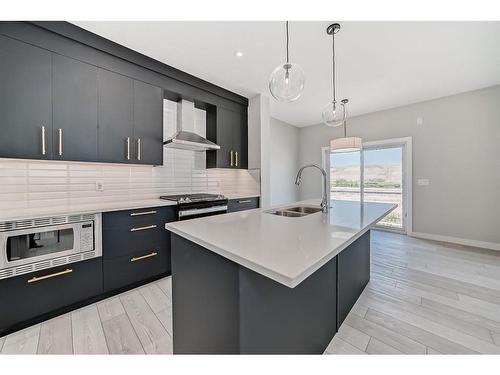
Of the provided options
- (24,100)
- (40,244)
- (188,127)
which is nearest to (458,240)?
(188,127)

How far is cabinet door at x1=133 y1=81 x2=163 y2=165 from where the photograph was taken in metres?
2.41

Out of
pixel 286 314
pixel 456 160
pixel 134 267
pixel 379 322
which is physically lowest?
pixel 379 322

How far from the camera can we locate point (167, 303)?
73.8 inches

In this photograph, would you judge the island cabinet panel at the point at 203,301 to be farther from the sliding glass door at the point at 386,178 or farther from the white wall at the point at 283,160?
the sliding glass door at the point at 386,178

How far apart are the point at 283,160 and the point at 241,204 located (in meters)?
2.29

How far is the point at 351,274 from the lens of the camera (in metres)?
1.73

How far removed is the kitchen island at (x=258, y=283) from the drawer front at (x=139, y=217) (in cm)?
109

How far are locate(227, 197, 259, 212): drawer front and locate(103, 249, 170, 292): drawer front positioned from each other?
1134mm

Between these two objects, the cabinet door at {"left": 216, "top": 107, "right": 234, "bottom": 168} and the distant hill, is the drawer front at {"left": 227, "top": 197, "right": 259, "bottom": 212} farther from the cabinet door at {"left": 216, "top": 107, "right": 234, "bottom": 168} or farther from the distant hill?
the distant hill

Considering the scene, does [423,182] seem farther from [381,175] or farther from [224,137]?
[224,137]

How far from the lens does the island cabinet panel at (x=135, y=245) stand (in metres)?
1.93
